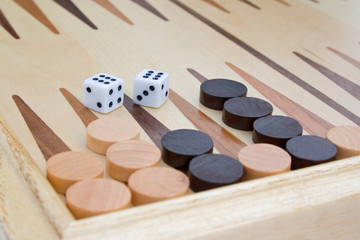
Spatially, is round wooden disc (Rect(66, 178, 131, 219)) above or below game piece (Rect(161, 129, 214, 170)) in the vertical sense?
below

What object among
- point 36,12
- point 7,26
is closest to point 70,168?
point 7,26

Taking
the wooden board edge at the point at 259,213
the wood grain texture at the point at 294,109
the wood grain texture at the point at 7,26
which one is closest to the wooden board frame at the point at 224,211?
the wooden board edge at the point at 259,213

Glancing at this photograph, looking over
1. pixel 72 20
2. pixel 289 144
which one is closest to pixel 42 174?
pixel 289 144

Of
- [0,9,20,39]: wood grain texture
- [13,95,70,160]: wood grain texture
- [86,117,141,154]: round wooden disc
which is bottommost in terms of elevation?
[0,9,20,39]: wood grain texture

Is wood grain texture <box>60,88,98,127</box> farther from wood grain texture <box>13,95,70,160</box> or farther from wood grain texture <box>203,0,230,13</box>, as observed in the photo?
wood grain texture <box>203,0,230,13</box>

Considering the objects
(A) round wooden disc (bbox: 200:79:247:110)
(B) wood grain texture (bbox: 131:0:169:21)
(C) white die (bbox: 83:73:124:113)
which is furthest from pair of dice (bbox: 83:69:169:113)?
(B) wood grain texture (bbox: 131:0:169:21)

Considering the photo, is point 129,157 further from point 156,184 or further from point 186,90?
point 186,90

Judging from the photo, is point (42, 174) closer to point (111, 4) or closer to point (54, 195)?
point (54, 195)
